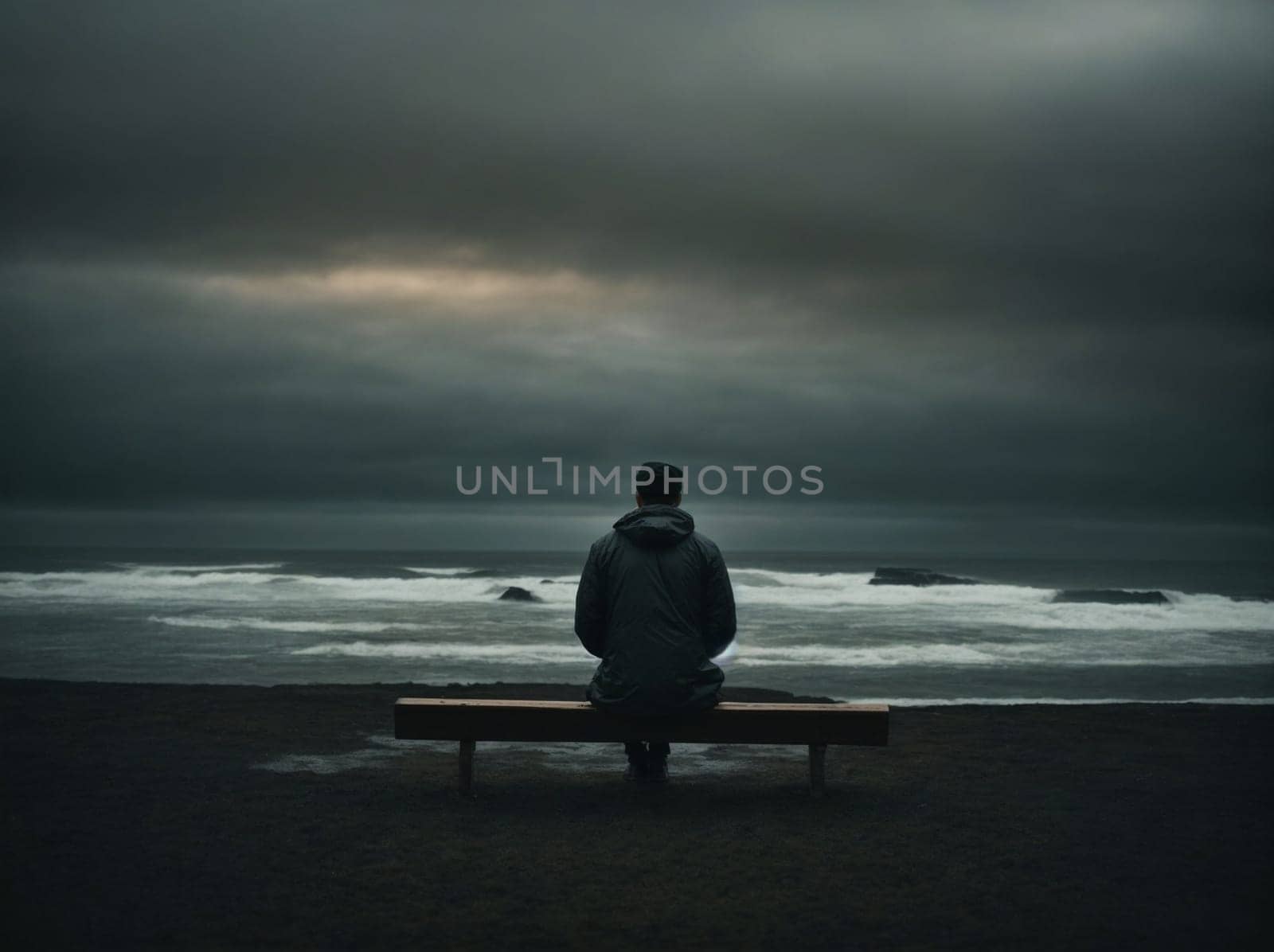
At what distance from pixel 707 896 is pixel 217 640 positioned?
1753cm

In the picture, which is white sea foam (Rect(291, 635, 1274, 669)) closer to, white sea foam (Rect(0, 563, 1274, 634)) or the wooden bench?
white sea foam (Rect(0, 563, 1274, 634))

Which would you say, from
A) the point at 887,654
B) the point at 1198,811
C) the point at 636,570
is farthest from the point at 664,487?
the point at 887,654

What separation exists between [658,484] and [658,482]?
0.04 ft

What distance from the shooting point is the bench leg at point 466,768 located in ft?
20.0

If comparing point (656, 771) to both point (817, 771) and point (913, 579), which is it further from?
point (913, 579)

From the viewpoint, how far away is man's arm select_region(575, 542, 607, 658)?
19.0 feet

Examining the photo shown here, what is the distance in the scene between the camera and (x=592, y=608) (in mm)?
5801

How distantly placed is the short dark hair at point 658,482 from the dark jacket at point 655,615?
15 cm

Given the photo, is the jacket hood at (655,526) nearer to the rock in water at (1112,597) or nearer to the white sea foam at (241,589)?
the white sea foam at (241,589)

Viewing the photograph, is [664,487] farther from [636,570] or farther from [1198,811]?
[1198,811]

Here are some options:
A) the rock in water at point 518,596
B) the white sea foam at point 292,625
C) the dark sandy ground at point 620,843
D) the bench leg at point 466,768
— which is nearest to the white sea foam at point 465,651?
the white sea foam at point 292,625

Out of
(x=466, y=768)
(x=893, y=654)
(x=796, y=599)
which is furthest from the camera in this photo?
(x=796, y=599)

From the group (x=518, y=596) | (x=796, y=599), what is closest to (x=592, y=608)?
(x=518, y=596)

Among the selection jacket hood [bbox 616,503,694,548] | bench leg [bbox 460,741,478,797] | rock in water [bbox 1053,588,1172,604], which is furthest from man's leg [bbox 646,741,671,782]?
rock in water [bbox 1053,588,1172,604]
